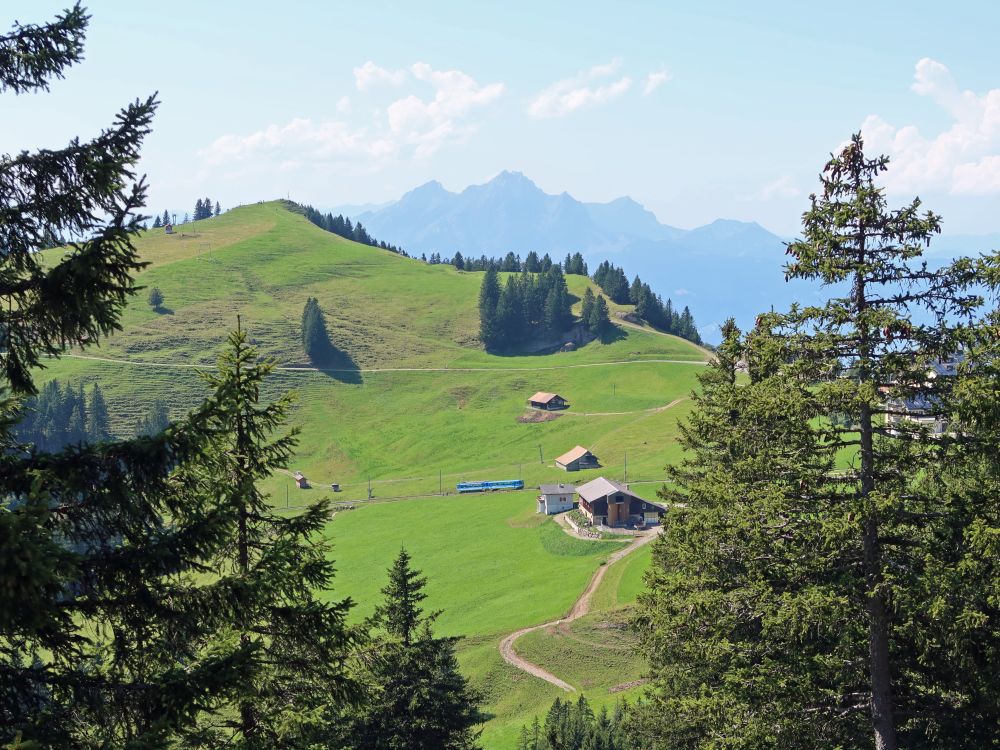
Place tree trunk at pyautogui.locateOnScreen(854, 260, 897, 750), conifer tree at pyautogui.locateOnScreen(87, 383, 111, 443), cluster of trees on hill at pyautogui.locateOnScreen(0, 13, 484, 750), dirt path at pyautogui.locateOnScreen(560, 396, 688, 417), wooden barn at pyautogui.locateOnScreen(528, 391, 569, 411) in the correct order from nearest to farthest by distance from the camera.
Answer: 1. cluster of trees on hill at pyautogui.locateOnScreen(0, 13, 484, 750)
2. tree trunk at pyautogui.locateOnScreen(854, 260, 897, 750)
3. conifer tree at pyautogui.locateOnScreen(87, 383, 111, 443)
4. dirt path at pyautogui.locateOnScreen(560, 396, 688, 417)
5. wooden barn at pyautogui.locateOnScreen(528, 391, 569, 411)

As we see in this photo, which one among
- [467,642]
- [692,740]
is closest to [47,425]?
[467,642]

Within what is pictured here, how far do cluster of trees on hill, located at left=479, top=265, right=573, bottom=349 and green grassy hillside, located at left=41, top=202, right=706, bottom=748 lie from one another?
5727 millimetres

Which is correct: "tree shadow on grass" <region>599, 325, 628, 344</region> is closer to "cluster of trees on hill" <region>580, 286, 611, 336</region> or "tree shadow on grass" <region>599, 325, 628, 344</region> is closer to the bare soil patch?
"cluster of trees on hill" <region>580, 286, 611, 336</region>

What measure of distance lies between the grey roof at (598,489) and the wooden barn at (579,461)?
1849cm

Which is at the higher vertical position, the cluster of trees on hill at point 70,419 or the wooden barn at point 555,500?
the cluster of trees on hill at point 70,419

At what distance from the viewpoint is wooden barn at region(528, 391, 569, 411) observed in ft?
468

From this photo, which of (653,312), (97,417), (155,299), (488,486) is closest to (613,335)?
(653,312)

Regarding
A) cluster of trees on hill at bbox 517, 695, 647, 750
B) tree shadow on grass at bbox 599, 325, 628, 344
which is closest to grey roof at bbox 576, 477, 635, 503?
cluster of trees on hill at bbox 517, 695, 647, 750

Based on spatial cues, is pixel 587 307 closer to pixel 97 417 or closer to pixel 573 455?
pixel 573 455

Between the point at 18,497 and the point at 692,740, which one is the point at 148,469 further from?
the point at 692,740

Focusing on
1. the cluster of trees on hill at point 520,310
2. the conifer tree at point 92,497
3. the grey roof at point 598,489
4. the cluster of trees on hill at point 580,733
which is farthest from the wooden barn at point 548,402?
the conifer tree at point 92,497

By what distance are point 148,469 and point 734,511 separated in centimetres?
920

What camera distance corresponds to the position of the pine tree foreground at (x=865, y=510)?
38.1 feet

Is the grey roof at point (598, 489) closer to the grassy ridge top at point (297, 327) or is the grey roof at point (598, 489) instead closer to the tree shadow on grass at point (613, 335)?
the grassy ridge top at point (297, 327)
